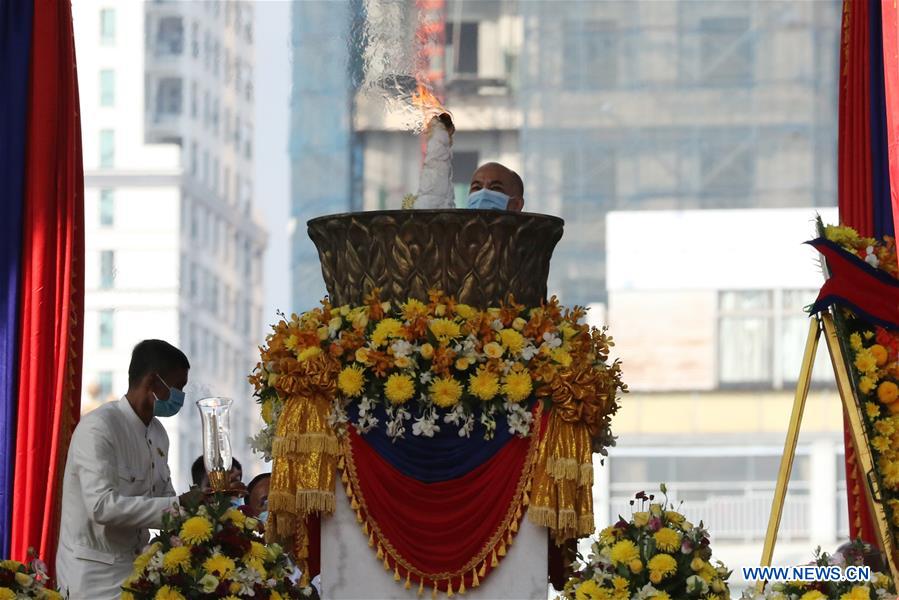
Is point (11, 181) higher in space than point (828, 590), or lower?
higher

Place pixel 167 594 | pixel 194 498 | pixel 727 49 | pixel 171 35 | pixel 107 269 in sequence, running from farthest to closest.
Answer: pixel 171 35 < pixel 107 269 < pixel 727 49 < pixel 194 498 < pixel 167 594

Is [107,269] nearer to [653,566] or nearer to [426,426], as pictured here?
[426,426]

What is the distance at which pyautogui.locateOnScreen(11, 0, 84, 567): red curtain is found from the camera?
17.8 feet

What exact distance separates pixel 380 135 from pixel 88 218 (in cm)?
338

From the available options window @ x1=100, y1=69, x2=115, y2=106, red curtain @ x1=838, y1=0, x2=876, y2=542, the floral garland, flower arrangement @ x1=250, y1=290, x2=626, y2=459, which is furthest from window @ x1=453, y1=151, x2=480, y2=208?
flower arrangement @ x1=250, y1=290, x2=626, y2=459

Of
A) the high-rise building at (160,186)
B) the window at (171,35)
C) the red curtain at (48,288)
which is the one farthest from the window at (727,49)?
the red curtain at (48,288)

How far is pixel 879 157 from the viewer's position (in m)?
5.95

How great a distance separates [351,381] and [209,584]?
0.71 meters

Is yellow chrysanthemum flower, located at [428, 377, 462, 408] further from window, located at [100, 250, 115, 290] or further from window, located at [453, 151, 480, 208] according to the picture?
window, located at [100, 250, 115, 290]

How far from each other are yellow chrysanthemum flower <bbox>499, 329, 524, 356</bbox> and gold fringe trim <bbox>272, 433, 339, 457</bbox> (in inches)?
19.8

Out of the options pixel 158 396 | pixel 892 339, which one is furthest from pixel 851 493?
pixel 158 396

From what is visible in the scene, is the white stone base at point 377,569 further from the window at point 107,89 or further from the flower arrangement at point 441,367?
the window at point 107,89

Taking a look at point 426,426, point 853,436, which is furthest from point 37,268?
point 853,436

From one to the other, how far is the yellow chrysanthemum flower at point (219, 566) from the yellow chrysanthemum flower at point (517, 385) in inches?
33.6
